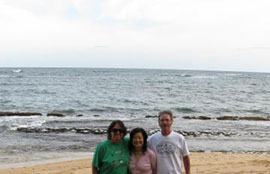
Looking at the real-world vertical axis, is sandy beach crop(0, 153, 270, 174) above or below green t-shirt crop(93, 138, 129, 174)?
below

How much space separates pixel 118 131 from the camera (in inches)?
152

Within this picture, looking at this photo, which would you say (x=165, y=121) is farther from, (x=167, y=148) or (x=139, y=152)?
(x=139, y=152)

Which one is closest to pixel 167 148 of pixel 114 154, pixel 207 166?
pixel 114 154

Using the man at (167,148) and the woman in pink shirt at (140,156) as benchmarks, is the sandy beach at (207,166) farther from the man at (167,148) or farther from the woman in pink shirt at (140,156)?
the woman in pink shirt at (140,156)

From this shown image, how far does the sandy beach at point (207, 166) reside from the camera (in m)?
9.12

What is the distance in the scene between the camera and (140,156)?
12.8ft

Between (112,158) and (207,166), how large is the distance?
6545 millimetres

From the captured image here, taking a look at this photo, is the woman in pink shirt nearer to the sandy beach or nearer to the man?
the man

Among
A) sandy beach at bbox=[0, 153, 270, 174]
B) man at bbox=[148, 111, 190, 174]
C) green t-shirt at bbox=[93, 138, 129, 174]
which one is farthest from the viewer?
sandy beach at bbox=[0, 153, 270, 174]

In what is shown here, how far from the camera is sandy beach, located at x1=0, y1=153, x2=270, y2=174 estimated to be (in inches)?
359

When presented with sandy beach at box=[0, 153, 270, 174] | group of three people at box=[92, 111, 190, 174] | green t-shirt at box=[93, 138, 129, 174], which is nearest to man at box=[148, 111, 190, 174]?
group of three people at box=[92, 111, 190, 174]

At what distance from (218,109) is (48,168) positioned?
22934 mm

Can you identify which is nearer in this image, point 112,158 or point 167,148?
→ point 112,158

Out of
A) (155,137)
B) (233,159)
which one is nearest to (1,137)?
(233,159)
